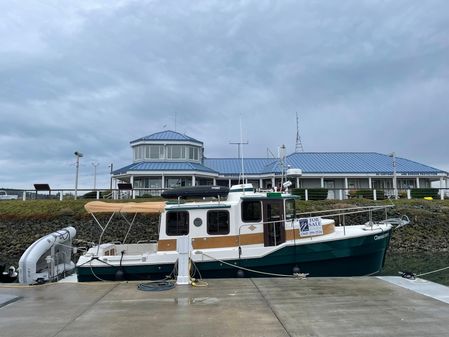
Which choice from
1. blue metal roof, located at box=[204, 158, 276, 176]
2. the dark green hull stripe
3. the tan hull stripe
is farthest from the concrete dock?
blue metal roof, located at box=[204, 158, 276, 176]

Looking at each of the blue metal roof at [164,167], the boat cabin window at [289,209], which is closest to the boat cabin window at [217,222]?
the boat cabin window at [289,209]

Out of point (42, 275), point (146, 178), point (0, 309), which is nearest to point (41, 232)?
point (146, 178)

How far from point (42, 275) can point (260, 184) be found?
2888 cm

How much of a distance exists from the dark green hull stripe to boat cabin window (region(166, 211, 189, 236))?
109cm

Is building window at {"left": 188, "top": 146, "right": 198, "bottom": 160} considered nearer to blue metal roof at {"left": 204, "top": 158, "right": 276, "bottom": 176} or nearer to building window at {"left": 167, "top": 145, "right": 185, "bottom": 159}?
building window at {"left": 167, "top": 145, "right": 185, "bottom": 159}

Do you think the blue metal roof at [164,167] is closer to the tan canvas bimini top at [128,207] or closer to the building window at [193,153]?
the building window at [193,153]

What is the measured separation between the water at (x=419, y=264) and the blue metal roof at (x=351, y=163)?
1821 centimetres

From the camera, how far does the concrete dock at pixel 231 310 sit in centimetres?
578

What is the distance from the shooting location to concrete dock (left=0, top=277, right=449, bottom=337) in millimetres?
5777

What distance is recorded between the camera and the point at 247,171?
40000mm

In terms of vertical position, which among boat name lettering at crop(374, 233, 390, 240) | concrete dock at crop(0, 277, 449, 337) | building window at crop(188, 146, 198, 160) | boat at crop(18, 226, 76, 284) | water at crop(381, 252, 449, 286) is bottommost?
water at crop(381, 252, 449, 286)

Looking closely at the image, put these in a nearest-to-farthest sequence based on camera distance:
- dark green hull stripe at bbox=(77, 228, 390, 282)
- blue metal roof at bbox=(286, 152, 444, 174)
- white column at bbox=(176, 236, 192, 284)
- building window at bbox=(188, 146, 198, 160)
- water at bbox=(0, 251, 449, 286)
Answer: white column at bbox=(176, 236, 192, 284)
dark green hull stripe at bbox=(77, 228, 390, 282)
water at bbox=(0, 251, 449, 286)
blue metal roof at bbox=(286, 152, 444, 174)
building window at bbox=(188, 146, 198, 160)

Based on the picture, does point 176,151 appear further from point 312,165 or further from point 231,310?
Answer: point 231,310

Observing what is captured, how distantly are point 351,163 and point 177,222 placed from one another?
32.6 metres
